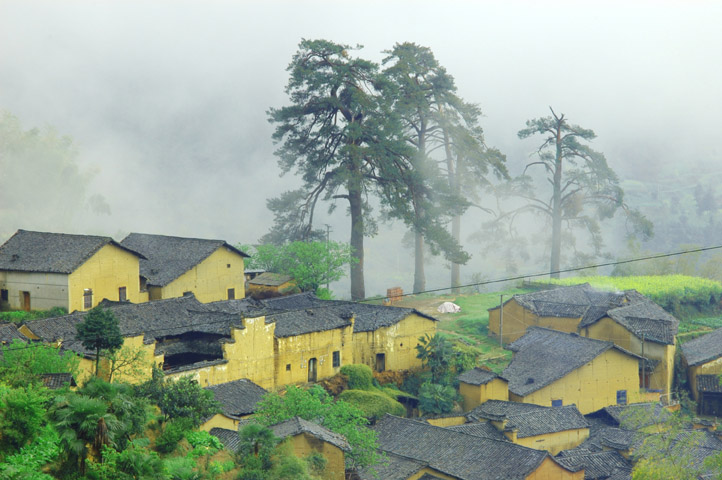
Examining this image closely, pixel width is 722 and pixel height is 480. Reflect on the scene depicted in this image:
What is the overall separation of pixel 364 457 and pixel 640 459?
12.0 metres

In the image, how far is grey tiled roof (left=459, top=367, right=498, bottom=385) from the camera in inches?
1577

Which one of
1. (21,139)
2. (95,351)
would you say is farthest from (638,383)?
(21,139)

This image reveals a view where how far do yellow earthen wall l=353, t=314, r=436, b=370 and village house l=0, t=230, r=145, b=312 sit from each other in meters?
12.8

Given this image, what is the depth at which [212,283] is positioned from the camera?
48.9m

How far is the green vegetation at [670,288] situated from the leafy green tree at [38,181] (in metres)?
56.0

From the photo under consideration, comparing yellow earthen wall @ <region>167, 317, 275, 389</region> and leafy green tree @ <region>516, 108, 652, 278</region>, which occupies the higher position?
leafy green tree @ <region>516, 108, 652, 278</region>

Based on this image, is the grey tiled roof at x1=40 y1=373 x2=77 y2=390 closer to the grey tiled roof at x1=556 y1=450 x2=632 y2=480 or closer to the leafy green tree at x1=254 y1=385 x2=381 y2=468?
the leafy green tree at x1=254 y1=385 x2=381 y2=468

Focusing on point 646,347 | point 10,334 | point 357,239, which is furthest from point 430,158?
point 10,334

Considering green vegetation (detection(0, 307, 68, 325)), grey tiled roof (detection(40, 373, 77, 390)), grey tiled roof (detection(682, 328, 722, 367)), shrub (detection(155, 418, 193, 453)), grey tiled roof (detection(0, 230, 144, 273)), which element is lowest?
grey tiled roof (detection(682, 328, 722, 367))

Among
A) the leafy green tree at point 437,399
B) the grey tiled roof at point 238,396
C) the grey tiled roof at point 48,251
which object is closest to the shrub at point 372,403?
the leafy green tree at point 437,399

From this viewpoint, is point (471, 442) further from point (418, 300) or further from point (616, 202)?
point (616, 202)

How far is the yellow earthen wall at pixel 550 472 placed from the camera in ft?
102

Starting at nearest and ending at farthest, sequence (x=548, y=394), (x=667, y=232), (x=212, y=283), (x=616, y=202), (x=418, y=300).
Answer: (x=548, y=394)
(x=212, y=283)
(x=418, y=300)
(x=616, y=202)
(x=667, y=232)

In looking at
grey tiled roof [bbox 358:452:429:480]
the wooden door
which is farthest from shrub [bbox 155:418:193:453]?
the wooden door
